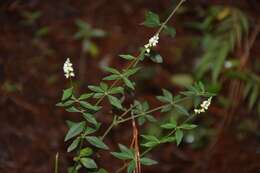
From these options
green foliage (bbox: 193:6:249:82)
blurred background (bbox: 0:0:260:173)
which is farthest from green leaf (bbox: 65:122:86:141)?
green foliage (bbox: 193:6:249:82)

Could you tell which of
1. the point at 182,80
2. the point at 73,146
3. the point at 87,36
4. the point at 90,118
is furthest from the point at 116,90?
the point at 87,36

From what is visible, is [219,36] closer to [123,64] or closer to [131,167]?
[123,64]

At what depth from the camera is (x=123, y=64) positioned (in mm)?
3209

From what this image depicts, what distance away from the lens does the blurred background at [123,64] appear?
2.70 m

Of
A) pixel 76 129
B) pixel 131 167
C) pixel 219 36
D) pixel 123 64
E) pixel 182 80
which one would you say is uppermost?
pixel 219 36

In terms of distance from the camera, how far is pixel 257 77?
116 inches

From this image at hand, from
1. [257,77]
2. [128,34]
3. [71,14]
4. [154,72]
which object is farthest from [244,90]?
[71,14]

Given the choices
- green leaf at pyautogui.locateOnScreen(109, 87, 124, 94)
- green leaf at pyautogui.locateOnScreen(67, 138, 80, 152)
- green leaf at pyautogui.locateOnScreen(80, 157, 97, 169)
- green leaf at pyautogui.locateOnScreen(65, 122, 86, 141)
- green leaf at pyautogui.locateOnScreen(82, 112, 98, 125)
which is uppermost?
green leaf at pyautogui.locateOnScreen(109, 87, 124, 94)

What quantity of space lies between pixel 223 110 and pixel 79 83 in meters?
1.01

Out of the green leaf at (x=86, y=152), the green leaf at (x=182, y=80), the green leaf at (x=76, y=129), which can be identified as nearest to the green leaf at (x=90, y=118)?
the green leaf at (x=76, y=129)

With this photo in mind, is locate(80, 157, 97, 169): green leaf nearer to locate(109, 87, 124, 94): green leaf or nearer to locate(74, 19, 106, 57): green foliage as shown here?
locate(109, 87, 124, 94): green leaf

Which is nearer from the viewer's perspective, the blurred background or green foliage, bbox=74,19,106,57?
the blurred background

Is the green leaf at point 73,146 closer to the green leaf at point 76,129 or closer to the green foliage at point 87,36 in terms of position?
the green leaf at point 76,129

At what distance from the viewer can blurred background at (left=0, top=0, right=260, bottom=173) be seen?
2699mm
